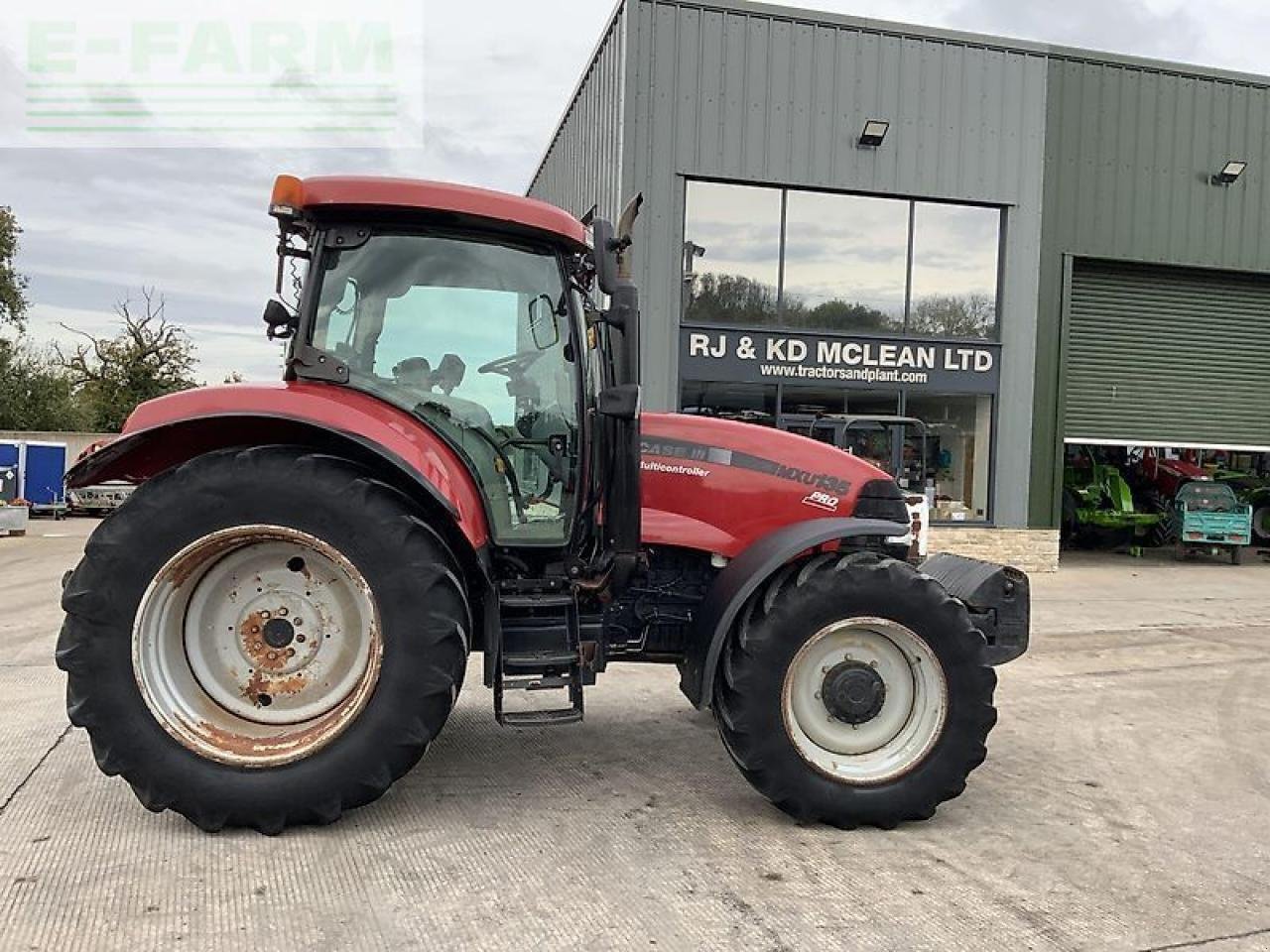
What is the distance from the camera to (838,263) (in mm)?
12820

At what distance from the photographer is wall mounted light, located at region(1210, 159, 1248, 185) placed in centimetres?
1414

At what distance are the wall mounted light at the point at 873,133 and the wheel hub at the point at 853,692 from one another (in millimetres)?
10287

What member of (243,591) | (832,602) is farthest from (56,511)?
(832,602)

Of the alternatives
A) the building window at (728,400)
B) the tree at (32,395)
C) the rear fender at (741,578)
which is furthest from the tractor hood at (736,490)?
the tree at (32,395)

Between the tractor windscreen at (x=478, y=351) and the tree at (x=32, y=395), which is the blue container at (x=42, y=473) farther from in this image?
the tractor windscreen at (x=478, y=351)

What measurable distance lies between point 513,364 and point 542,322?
0.68 ft

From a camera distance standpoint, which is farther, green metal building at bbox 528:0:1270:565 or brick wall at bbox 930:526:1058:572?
brick wall at bbox 930:526:1058:572

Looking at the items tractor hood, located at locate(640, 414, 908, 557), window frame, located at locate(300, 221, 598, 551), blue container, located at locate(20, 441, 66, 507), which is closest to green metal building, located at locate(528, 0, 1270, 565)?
tractor hood, located at locate(640, 414, 908, 557)

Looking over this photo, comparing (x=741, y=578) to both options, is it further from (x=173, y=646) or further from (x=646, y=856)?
(x=173, y=646)

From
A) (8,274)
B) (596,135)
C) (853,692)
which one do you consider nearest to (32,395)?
(8,274)

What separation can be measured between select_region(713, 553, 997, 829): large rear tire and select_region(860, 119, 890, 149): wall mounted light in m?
10.0

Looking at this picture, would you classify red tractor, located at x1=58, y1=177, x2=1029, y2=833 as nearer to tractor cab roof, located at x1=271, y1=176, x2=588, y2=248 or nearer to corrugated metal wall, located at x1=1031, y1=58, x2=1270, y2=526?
tractor cab roof, located at x1=271, y1=176, x2=588, y2=248

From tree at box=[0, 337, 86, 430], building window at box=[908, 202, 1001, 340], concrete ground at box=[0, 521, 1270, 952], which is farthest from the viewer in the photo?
tree at box=[0, 337, 86, 430]

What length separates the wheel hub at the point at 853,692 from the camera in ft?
12.5
